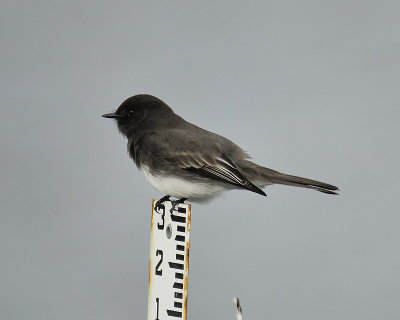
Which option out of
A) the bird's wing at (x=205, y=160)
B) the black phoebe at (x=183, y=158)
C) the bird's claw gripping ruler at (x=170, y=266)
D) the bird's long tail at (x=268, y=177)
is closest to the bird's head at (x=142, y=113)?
the black phoebe at (x=183, y=158)

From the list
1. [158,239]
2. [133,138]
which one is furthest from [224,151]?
[158,239]

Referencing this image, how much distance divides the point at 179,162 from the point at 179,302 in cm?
100

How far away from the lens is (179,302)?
3066 millimetres

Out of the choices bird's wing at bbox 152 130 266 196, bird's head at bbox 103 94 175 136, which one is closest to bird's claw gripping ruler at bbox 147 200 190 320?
bird's wing at bbox 152 130 266 196

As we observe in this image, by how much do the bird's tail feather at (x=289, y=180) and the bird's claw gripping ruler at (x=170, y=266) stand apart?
1.01m

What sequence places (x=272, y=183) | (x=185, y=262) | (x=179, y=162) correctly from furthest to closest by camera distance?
(x=272, y=183) < (x=179, y=162) < (x=185, y=262)

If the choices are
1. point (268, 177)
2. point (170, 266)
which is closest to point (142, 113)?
point (268, 177)

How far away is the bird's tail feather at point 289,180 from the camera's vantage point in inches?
153

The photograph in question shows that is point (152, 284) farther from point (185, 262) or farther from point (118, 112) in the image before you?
point (118, 112)

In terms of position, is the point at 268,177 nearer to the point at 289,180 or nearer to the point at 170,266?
the point at 289,180

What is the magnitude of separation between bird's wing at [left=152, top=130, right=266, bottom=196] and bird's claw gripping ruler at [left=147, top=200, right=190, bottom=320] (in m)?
0.69

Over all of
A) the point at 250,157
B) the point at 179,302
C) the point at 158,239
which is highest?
the point at 250,157

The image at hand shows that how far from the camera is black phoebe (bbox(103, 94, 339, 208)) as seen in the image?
3861 millimetres

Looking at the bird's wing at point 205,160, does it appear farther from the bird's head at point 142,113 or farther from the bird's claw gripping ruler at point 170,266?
the bird's claw gripping ruler at point 170,266
